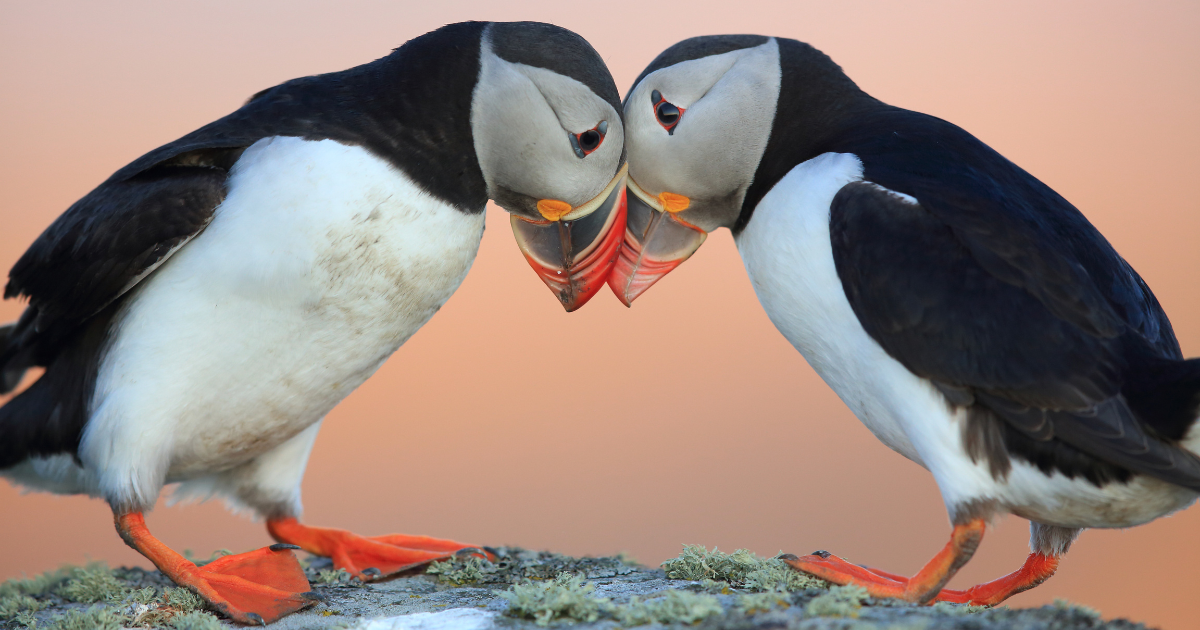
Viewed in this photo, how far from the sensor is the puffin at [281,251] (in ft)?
12.9

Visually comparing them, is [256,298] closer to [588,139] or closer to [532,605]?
[588,139]

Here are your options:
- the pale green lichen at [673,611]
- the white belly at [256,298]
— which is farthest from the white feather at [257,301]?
the pale green lichen at [673,611]

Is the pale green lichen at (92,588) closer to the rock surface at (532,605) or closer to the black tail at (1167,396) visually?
the rock surface at (532,605)

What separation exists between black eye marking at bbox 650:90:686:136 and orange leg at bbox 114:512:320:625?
2.56 metres

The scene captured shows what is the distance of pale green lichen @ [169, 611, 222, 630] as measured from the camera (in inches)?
138

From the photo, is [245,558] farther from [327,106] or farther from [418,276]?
[327,106]

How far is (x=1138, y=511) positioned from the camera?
3.44 metres

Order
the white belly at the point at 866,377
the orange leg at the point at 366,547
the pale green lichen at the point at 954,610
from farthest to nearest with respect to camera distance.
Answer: the orange leg at the point at 366,547 → the white belly at the point at 866,377 → the pale green lichen at the point at 954,610

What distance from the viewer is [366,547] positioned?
Answer: 486 cm

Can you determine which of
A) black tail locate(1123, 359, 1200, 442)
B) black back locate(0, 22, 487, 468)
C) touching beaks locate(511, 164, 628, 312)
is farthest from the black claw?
black tail locate(1123, 359, 1200, 442)

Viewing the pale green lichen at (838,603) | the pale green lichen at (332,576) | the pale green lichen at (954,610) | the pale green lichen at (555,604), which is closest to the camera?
the pale green lichen at (838,603)

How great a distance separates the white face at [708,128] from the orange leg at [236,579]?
95.0 inches

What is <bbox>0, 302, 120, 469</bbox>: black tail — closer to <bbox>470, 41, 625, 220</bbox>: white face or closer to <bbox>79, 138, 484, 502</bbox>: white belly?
<bbox>79, 138, 484, 502</bbox>: white belly

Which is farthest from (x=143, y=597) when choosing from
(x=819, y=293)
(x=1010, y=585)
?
(x=1010, y=585)
